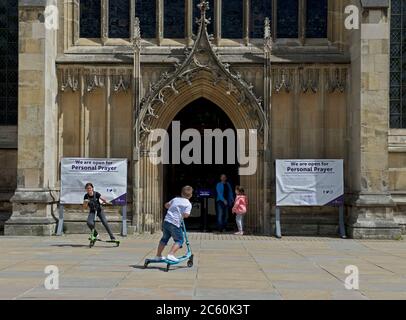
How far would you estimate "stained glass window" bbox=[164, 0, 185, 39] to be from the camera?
22047 mm

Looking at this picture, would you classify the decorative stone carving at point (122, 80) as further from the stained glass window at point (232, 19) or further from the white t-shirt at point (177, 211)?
the white t-shirt at point (177, 211)

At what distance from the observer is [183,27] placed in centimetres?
2206

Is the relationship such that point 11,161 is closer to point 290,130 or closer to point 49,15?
point 49,15

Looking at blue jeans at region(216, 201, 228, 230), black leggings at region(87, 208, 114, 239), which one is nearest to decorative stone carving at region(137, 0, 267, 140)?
blue jeans at region(216, 201, 228, 230)

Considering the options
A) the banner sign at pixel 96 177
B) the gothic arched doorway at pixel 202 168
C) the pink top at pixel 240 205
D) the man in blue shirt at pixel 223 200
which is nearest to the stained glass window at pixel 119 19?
the gothic arched doorway at pixel 202 168

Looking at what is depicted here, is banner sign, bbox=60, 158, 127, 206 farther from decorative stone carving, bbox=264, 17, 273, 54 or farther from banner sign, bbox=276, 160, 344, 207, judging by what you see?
decorative stone carving, bbox=264, 17, 273, 54

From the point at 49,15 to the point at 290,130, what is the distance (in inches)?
295

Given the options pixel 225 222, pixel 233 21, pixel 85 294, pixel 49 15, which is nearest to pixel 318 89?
pixel 233 21

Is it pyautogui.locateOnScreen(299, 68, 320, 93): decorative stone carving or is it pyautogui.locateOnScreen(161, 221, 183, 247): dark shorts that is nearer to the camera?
pyautogui.locateOnScreen(161, 221, 183, 247): dark shorts

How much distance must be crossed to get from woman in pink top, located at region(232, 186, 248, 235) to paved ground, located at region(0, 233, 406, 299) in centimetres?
148

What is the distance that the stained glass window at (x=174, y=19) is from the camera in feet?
72.3

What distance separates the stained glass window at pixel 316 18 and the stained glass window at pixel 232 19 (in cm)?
198

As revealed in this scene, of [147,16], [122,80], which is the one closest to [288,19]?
[147,16]

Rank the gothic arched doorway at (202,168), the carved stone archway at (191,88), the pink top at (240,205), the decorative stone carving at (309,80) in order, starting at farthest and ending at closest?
the gothic arched doorway at (202,168) < the decorative stone carving at (309,80) < the carved stone archway at (191,88) < the pink top at (240,205)
